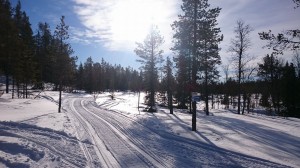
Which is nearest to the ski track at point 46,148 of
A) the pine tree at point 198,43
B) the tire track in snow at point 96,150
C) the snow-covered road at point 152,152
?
the tire track in snow at point 96,150

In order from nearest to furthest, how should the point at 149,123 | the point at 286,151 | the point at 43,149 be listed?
the point at 43,149 < the point at 286,151 < the point at 149,123

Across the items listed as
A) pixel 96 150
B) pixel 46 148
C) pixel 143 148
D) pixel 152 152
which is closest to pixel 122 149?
pixel 143 148

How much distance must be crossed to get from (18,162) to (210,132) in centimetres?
1320

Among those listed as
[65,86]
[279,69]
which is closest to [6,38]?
[279,69]

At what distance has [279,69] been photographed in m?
52.8

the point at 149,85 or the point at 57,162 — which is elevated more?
the point at 149,85

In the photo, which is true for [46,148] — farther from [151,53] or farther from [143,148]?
[151,53]

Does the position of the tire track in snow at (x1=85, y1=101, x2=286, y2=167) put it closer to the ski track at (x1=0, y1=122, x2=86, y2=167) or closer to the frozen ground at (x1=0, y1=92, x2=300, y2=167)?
the frozen ground at (x1=0, y1=92, x2=300, y2=167)

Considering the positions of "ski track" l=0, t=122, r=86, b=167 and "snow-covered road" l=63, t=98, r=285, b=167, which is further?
"snow-covered road" l=63, t=98, r=285, b=167

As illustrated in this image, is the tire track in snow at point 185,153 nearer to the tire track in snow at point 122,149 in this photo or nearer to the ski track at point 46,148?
the tire track in snow at point 122,149

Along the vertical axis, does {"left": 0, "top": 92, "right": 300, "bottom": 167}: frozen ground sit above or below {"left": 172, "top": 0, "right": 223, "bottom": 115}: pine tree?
below

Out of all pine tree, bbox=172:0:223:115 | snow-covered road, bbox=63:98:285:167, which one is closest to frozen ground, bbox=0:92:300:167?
snow-covered road, bbox=63:98:285:167

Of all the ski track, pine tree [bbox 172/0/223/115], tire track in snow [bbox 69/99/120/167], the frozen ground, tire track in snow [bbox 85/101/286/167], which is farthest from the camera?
pine tree [bbox 172/0/223/115]

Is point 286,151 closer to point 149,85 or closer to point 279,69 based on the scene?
point 149,85
